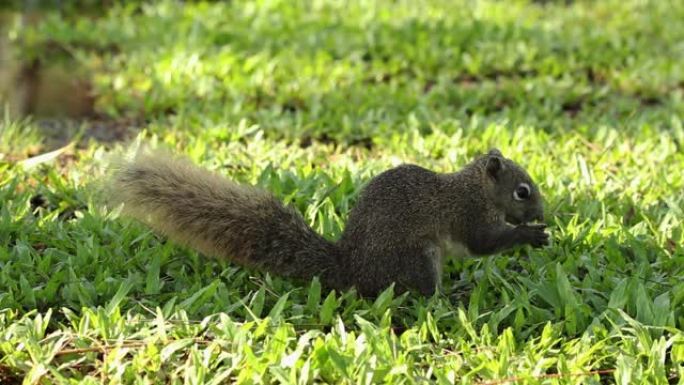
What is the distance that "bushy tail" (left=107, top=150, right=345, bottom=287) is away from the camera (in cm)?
381

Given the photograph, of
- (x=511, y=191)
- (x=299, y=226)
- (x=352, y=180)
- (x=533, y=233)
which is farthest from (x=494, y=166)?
(x=352, y=180)

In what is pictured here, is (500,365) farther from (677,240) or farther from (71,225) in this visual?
(71,225)

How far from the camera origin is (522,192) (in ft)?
14.0

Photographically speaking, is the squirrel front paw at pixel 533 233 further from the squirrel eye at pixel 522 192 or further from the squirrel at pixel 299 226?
the squirrel eye at pixel 522 192

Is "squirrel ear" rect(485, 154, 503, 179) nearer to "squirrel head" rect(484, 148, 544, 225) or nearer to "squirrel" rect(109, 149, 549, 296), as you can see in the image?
"squirrel head" rect(484, 148, 544, 225)

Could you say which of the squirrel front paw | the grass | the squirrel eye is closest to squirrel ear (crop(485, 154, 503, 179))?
the squirrel eye

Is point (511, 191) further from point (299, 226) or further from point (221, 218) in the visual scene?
point (221, 218)

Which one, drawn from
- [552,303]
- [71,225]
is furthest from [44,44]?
[552,303]

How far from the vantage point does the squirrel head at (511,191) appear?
4.21 meters

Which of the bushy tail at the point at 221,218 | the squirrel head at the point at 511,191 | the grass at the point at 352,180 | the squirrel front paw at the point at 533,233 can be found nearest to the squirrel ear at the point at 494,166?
the squirrel head at the point at 511,191

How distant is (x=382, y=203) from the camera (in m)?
3.84

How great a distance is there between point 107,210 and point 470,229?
1.54m

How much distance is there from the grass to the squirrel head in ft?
0.69

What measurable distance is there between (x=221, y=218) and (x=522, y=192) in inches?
52.4
